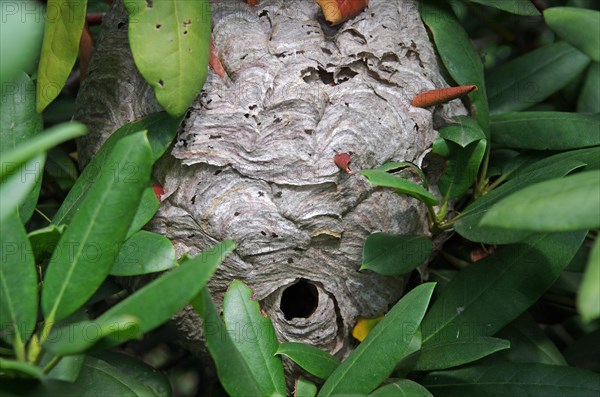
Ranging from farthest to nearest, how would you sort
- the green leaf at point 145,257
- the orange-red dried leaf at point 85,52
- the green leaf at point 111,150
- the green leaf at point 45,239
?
1. the orange-red dried leaf at point 85,52
2. the green leaf at point 111,150
3. the green leaf at point 145,257
4. the green leaf at point 45,239

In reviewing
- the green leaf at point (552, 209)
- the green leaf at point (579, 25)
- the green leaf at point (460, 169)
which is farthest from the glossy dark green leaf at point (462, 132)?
the green leaf at point (552, 209)

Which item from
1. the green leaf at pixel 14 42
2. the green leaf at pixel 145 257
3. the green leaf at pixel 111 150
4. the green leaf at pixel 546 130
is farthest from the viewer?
the green leaf at pixel 546 130

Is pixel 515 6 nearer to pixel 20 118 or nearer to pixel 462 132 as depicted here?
pixel 462 132

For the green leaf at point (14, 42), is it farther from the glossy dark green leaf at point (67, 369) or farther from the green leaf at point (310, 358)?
the green leaf at point (310, 358)

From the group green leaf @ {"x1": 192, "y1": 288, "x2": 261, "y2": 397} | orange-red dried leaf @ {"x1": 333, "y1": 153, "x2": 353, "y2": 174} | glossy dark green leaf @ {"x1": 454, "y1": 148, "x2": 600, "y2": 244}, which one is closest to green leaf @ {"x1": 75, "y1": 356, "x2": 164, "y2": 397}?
green leaf @ {"x1": 192, "y1": 288, "x2": 261, "y2": 397}

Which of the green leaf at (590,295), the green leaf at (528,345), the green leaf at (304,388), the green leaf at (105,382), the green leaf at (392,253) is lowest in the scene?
the green leaf at (528,345)

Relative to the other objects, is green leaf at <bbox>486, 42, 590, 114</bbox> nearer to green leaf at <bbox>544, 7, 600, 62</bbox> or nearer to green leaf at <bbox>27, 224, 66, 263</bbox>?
green leaf at <bbox>544, 7, 600, 62</bbox>

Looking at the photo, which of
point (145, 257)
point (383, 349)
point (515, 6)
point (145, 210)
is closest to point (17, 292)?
point (145, 257)
